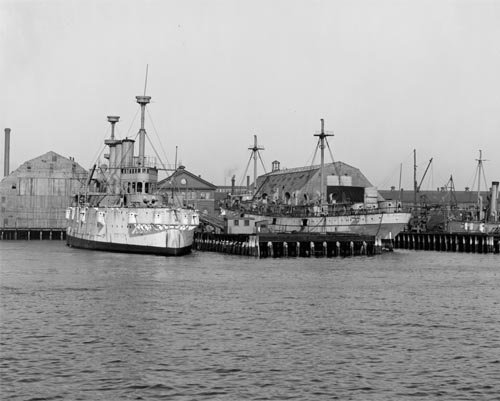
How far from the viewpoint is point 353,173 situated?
141375mm

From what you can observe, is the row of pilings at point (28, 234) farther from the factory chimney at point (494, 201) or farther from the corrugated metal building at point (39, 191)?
the factory chimney at point (494, 201)

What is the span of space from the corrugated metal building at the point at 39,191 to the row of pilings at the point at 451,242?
5204 cm

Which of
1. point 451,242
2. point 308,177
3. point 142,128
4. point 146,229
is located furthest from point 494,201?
point 146,229

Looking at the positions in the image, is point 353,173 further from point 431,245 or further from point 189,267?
point 189,267

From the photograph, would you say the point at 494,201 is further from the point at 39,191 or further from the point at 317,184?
the point at 39,191

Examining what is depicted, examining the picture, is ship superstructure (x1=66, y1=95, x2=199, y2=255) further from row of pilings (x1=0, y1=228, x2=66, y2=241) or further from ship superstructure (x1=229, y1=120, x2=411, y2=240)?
row of pilings (x1=0, y1=228, x2=66, y2=241)

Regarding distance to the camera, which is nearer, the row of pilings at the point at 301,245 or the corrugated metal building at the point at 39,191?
the row of pilings at the point at 301,245

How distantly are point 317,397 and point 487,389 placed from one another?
5.82 meters

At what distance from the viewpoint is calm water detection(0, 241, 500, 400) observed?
28000mm

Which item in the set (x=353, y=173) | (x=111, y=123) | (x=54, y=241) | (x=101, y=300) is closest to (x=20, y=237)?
(x=54, y=241)

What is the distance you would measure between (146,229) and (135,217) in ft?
5.43

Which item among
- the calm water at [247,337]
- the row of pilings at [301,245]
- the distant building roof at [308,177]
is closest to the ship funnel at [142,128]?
the row of pilings at [301,245]

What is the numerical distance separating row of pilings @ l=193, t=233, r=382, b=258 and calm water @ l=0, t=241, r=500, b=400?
2484 centimetres

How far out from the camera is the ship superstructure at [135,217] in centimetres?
8575
